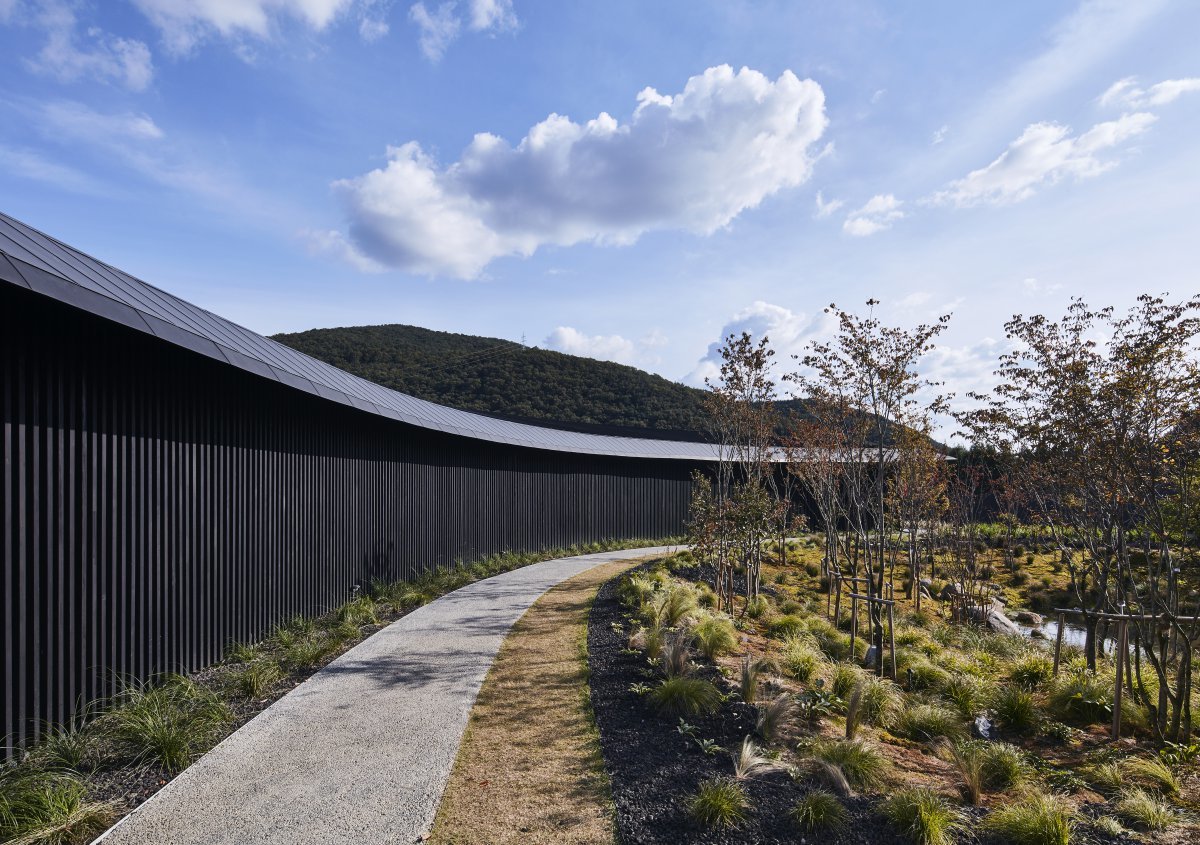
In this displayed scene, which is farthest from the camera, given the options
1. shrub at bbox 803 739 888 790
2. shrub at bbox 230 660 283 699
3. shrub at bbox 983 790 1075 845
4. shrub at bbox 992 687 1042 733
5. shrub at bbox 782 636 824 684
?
shrub at bbox 782 636 824 684

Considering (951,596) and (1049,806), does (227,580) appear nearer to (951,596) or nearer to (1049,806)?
(1049,806)

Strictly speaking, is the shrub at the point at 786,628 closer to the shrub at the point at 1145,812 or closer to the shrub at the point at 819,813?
the shrub at the point at 1145,812

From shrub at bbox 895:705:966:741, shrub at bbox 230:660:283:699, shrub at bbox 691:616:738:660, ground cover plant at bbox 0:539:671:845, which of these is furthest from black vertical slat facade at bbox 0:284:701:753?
shrub at bbox 895:705:966:741

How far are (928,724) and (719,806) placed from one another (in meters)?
2.90

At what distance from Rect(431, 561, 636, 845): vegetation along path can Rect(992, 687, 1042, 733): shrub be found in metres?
3.97

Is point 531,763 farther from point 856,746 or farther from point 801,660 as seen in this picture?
point 801,660

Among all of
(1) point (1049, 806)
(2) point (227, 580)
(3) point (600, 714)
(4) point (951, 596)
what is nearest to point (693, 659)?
(3) point (600, 714)

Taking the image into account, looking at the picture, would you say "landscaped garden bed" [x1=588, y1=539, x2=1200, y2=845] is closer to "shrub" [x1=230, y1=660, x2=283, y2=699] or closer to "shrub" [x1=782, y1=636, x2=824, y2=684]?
"shrub" [x1=782, y1=636, x2=824, y2=684]

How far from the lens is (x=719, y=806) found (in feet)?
11.9

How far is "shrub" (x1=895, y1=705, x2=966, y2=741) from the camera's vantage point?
5.43 m

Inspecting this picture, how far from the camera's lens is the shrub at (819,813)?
11.8 feet

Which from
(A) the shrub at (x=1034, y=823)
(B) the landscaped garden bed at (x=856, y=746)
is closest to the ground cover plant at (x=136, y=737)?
(B) the landscaped garden bed at (x=856, y=746)

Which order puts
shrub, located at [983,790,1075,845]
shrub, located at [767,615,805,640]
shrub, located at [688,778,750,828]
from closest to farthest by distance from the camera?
1. shrub, located at [983,790,1075,845]
2. shrub, located at [688,778,750,828]
3. shrub, located at [767,615,805,640]

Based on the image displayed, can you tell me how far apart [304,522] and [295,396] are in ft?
5.39
